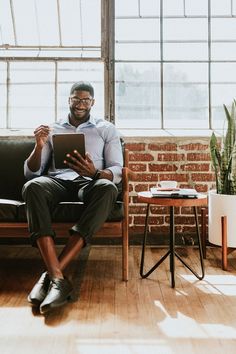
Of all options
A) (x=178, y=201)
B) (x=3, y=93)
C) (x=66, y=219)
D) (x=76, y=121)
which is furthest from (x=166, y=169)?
(x=3, y=93)

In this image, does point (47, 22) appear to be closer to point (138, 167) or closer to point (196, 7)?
point (196, 7)

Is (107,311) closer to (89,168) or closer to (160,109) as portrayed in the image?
(89,168)

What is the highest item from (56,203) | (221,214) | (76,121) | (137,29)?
(137,29)

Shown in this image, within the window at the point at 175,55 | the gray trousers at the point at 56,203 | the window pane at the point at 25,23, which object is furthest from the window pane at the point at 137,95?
the gray trousers at the point at 56,203

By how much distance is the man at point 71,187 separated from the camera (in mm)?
2428

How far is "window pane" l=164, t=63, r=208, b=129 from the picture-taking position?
13.0 ft

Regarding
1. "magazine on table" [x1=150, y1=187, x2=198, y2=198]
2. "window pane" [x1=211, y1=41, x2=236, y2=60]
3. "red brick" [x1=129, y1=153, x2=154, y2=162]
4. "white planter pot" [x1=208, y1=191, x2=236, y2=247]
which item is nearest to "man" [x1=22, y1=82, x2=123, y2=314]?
"magazine on table" [x1=150, y1=187, x2=198, y2=198]

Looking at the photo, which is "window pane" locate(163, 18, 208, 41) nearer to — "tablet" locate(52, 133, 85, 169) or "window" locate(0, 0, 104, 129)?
"window" locate(0, 0, 104, 129)

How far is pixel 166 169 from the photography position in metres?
3.78

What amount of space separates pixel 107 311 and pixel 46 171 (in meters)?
1.33

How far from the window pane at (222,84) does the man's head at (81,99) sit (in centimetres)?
132

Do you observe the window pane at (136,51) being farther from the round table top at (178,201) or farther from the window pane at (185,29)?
the round table top at (178,201)

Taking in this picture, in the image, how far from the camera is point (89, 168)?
9.45 feet

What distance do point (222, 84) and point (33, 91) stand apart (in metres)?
1.75
